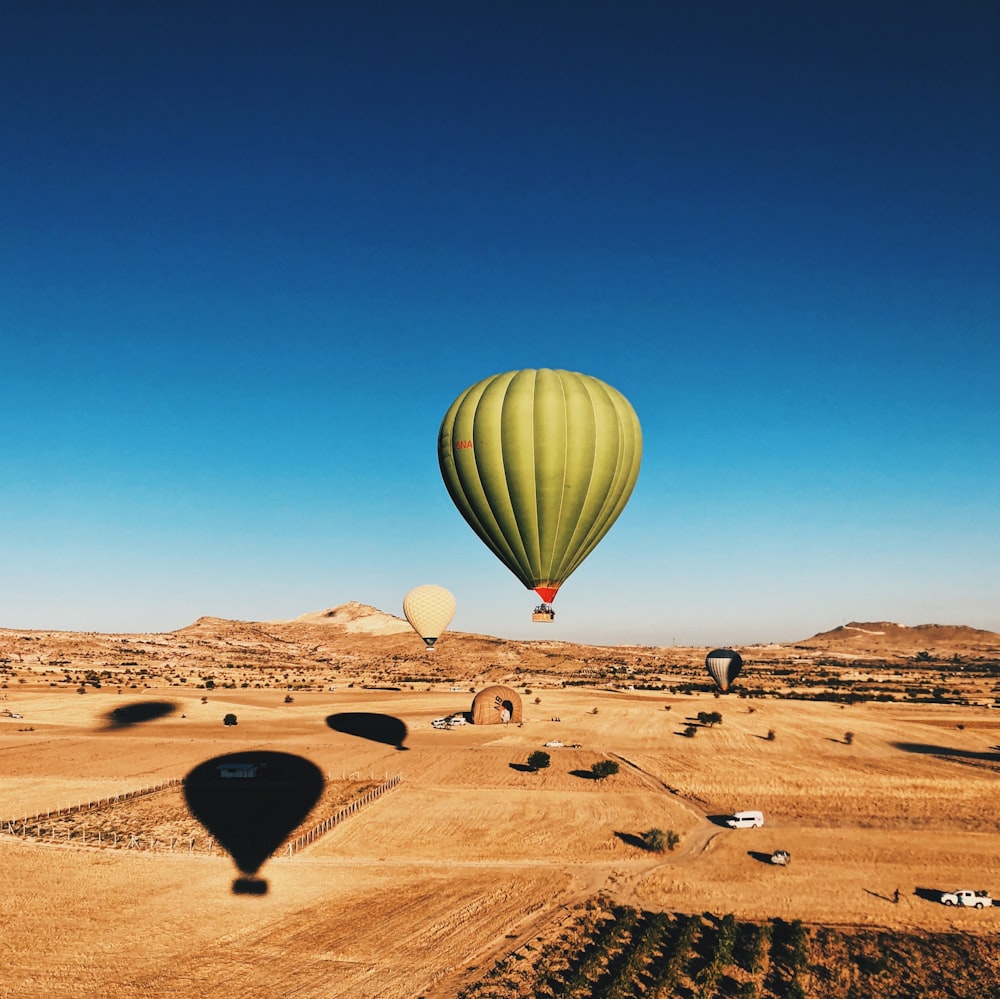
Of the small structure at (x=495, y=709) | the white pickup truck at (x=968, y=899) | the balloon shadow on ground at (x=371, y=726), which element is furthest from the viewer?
the small structure at (x=495, y=709)

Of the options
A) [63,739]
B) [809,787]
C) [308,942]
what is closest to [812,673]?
[809,787]

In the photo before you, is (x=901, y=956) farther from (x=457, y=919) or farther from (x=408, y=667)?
(x=408, y=667)

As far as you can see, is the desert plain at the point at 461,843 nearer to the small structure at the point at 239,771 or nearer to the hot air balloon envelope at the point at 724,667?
the small structure at the point at 239,771

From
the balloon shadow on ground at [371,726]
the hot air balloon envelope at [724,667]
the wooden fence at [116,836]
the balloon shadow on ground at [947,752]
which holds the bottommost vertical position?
the wooden fence at [116,836]

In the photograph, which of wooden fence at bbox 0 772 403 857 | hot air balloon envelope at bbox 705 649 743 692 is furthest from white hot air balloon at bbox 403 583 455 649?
wooden fence at bbox 0 772 403 857

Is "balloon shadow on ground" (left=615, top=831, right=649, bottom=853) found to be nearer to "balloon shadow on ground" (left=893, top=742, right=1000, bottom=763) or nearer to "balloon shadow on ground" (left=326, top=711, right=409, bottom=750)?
"balloon shadow on ground" (left=326, top=711, right=409, bottom=750)

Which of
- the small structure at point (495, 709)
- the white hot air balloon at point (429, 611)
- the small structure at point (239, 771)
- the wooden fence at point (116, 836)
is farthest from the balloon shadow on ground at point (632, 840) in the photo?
the white hot air balloon at point (429, 611)

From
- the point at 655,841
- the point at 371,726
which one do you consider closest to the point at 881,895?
the point at 655,841

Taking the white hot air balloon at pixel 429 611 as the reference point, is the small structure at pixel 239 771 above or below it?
→ below
